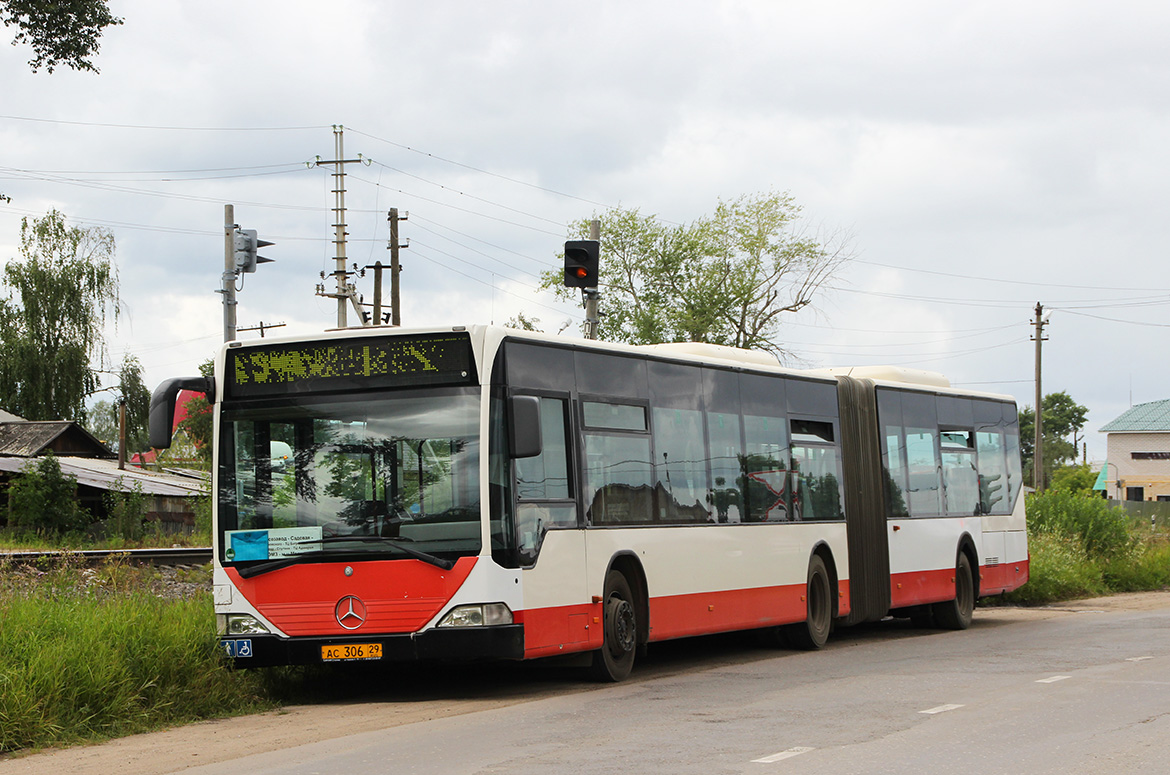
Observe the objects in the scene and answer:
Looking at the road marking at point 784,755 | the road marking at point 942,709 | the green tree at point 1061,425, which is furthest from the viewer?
the green tree at point 1061,425

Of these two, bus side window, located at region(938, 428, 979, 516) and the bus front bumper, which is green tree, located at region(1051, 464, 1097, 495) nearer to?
bus side window, located at region(938, 428, 979, 516)

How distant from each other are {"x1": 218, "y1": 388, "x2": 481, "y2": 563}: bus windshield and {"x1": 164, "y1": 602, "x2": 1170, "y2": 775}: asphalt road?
1.42 m

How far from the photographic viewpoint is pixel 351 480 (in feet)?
37.8

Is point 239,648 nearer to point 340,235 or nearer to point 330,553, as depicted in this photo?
point 330,553

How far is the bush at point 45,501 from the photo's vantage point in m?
40.1

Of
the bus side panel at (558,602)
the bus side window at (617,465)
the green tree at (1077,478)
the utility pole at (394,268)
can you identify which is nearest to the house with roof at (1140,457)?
the green tree at (1077,478)

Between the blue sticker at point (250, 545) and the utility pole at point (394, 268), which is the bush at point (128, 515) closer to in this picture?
the utility pole at point (394, 268)

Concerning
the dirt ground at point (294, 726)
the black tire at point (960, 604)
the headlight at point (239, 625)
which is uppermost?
the headlight at point (239, 625)

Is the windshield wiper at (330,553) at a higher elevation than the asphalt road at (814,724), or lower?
higher

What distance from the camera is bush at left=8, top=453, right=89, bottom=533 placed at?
40.1 m

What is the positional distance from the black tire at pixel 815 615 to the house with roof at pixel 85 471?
24.8 meters

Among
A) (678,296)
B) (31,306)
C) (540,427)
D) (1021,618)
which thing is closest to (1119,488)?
(678,296)

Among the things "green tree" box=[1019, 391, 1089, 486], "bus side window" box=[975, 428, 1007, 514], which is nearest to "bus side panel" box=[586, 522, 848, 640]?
"bus side window" box=[975, 428, 1007, 514]

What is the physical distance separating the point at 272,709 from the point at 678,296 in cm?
5281
